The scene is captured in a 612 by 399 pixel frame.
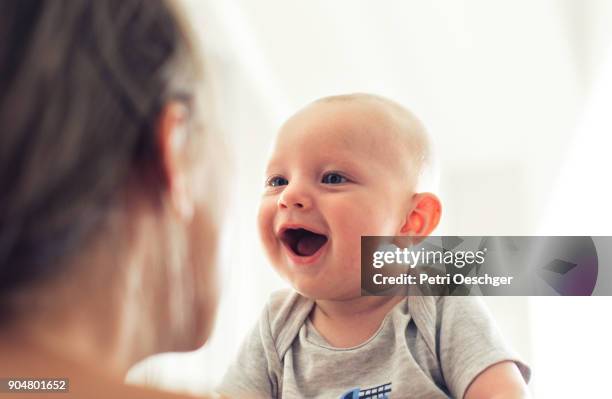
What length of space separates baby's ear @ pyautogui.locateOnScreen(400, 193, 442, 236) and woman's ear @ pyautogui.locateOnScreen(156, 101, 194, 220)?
271mm

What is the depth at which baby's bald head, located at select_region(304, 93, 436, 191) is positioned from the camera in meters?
0.56

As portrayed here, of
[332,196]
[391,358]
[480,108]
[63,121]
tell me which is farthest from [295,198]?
[480,108]

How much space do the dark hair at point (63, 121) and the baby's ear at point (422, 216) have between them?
1.00 feet

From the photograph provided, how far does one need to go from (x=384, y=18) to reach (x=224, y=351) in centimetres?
56

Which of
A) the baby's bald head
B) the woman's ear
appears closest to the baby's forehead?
the baby's bald head

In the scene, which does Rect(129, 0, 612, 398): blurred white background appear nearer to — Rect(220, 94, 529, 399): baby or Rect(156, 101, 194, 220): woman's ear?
Rect(220, 94, 529, 399): baby

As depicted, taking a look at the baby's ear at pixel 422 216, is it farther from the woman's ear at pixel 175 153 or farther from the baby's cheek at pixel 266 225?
the woman's ear at pixel 175 153

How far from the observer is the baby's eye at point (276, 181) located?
1.86ft

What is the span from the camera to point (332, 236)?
1.77ft

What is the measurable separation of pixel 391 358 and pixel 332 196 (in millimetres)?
141

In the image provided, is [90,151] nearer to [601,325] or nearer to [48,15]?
[48,15]

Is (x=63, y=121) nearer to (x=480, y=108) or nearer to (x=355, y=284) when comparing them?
(x=355, y=284)

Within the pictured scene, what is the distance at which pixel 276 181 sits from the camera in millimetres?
572

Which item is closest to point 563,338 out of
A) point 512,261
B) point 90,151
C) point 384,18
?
point 512,261
